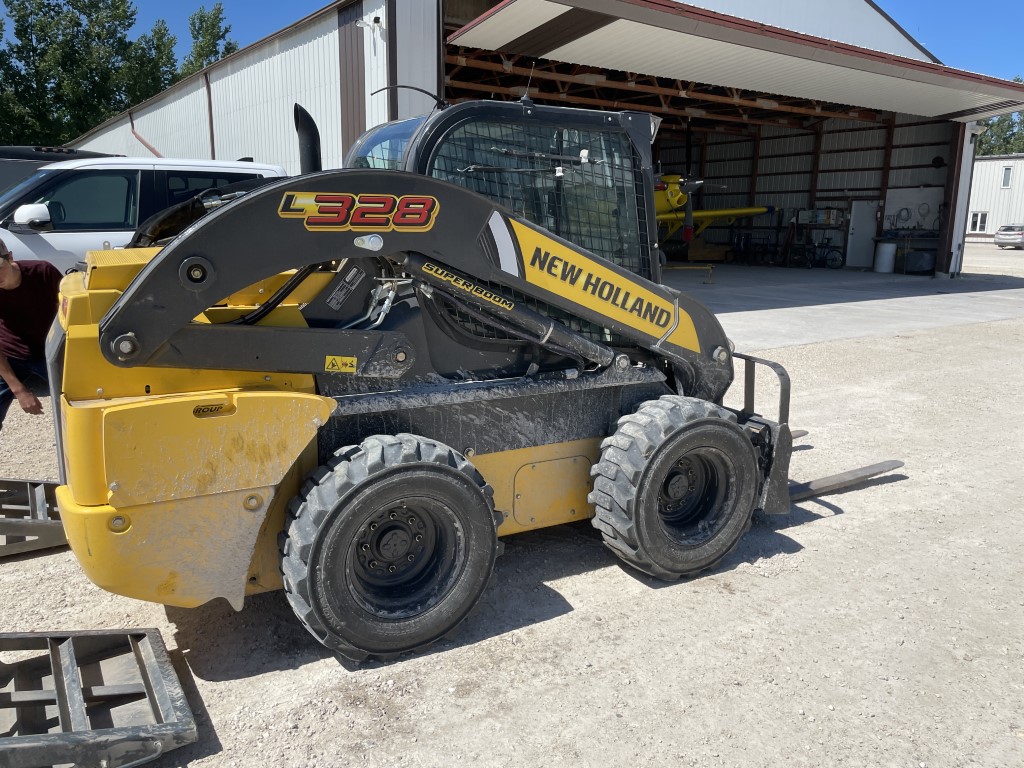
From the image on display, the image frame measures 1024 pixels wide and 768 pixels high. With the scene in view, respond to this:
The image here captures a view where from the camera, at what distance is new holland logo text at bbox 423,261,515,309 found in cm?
336

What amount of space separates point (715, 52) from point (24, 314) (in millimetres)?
13381

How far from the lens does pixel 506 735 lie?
9.52ft

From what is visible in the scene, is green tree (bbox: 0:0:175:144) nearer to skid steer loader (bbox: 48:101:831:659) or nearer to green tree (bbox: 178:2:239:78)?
green tree (bbox: 178:2:239:78)

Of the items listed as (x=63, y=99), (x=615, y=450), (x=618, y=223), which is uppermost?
(x=63, y=99)

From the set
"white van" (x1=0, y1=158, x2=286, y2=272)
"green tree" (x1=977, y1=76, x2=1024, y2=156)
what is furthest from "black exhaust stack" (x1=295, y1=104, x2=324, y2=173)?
"green tree" (x1=977, y1=76, x2=1024, y2=156)

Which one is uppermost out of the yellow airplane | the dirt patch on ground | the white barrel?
the yellow airplane

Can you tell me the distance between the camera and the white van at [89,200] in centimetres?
752

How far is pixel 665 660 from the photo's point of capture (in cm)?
340

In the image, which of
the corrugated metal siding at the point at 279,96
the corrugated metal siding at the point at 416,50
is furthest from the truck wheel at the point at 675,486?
the corrugated metal siding at the point at 279,96

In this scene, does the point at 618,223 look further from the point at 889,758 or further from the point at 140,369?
the point at 889,758

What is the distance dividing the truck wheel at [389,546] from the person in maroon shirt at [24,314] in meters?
2.64

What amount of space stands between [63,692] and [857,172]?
2810 centimetres

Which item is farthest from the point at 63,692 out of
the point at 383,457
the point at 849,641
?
the point at 849,641

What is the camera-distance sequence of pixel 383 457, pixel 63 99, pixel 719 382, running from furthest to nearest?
pixel 63 99 < pixel 719 382 < pixel 383 457
